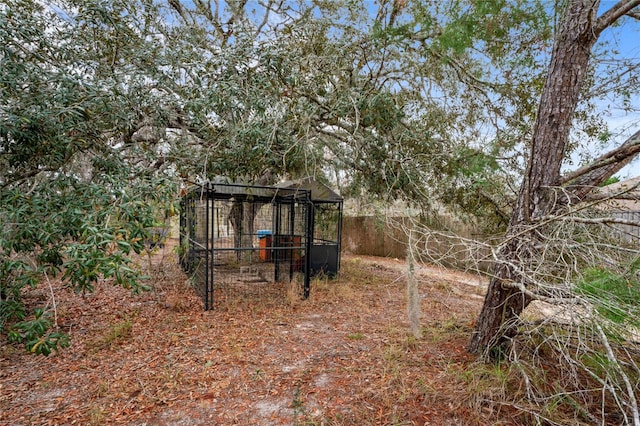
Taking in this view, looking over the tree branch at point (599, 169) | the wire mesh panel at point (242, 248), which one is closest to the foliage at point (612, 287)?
the tree branch at point (599, 169)

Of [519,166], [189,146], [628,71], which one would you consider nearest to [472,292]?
[519,166]

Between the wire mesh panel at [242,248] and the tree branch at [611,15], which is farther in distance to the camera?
the wire mesh panel at [242,248]

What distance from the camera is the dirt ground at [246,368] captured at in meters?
2.49

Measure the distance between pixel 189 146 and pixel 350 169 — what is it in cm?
322

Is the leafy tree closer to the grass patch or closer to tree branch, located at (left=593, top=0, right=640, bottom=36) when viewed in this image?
the grass patch

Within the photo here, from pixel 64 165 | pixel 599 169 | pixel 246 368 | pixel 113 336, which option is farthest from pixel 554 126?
pixel 113 336

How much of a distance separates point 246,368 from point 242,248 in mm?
2214

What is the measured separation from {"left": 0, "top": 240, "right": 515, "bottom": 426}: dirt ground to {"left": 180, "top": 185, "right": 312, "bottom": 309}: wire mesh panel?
2.07 ft

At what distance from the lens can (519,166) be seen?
4.55 meters

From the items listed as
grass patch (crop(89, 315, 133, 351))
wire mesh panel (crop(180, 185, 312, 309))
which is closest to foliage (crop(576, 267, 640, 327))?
wire mesh panel (crop(180, 185, 312, 309))

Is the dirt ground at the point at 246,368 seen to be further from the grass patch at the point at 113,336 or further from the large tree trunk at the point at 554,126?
the large tree trunk at the point at 554,126

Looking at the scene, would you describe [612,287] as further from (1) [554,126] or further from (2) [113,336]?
(2) [113,336]

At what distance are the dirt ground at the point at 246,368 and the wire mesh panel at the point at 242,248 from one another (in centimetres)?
63

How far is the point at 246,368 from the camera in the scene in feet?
10.5
